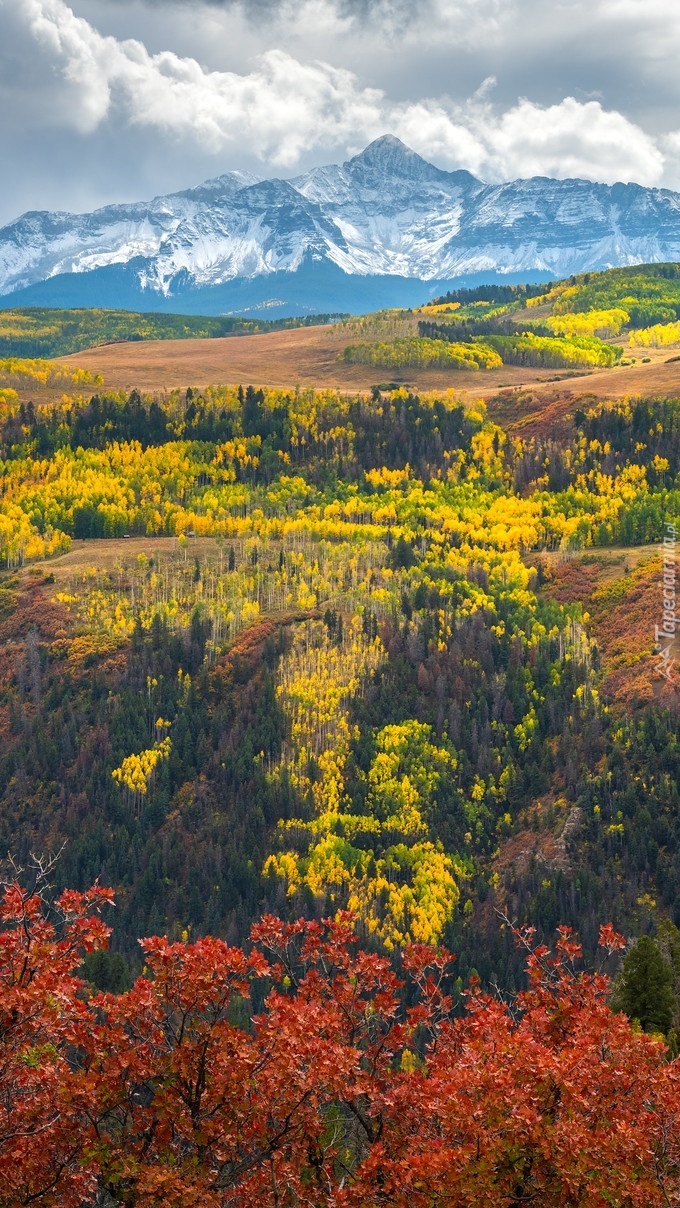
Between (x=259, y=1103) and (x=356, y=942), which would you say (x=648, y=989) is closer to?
(x=356, y=942)

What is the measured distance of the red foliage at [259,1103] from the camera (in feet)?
91.6

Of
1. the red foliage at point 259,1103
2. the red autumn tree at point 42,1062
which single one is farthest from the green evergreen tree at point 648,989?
the red autumn tree at point 42,1062

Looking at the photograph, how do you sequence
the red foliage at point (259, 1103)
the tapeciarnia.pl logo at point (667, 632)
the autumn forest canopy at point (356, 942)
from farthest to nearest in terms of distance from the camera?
1. the tapeciarnia.pl logo at point (667, 632)
2. the autumn forest canopy at point (356, 942)
3. the red foliage at point (259, 1103)

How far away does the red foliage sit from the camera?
2791 cm

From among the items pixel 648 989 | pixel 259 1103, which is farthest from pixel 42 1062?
pixel 648 989

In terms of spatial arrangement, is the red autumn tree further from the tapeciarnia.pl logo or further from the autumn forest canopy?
the tapeciarnia.pl logo

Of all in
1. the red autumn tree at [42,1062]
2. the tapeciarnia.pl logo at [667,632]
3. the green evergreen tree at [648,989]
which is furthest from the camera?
the tapeciarnia.pl logo at [667,632]

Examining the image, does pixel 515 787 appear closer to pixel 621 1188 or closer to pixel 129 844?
pixel 129 844

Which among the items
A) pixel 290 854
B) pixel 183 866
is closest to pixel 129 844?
pixel 183 866

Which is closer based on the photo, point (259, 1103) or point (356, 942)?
point (259, 1103)

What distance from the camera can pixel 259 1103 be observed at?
29.8m

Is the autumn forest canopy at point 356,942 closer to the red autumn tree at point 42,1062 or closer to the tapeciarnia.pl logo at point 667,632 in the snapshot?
the red autumn tree at point 42,1062

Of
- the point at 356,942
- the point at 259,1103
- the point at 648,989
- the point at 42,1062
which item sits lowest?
the point at 356,942

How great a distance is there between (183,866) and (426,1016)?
14018cm
